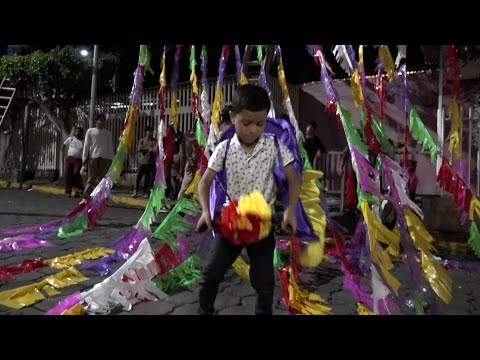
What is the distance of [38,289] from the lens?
10.1 ft

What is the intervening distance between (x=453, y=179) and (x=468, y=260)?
208cm

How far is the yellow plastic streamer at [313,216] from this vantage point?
2.39 m

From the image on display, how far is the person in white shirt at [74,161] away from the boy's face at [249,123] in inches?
329

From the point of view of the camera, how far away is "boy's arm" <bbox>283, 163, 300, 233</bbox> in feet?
7.35

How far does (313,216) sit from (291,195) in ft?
1.17

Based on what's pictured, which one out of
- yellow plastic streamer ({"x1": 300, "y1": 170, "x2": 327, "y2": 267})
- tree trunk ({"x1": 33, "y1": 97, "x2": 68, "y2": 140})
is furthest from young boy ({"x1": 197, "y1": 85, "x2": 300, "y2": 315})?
tree trunk ({"x1": 33, "y1": 97, "x2": 68, "y2": 140})

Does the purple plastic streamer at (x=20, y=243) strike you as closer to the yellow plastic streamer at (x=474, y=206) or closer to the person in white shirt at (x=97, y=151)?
the person in white shirt at (x=97, y=151)

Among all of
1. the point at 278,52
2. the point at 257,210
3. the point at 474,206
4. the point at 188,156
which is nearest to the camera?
the point at 257,210

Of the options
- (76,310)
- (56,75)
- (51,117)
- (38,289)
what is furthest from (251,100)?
(51,117)

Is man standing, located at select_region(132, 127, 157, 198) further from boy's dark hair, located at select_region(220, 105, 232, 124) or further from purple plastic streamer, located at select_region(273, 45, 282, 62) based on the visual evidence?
purple plastic streamer, located at select_region(273, 45, 282, 62)

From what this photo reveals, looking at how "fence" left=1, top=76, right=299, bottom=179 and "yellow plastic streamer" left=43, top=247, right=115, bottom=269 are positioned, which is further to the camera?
"fence" left=1, top=76, right=299, bottom=179

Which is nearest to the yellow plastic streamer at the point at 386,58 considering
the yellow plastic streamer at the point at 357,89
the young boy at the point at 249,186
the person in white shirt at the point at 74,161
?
the yellow plastic streamer at the point at 357,89

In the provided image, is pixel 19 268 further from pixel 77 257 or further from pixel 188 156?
pixel 188 156

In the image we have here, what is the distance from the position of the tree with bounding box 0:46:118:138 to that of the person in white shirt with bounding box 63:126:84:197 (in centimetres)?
309
